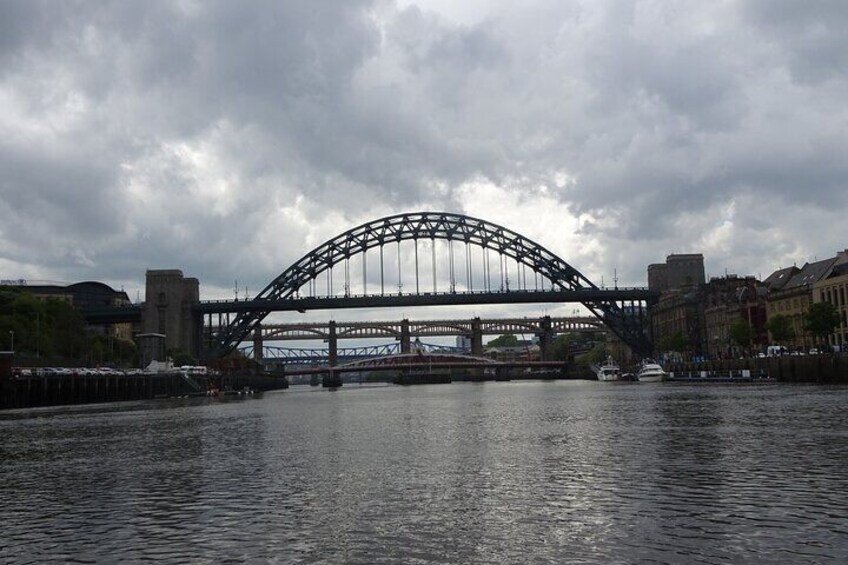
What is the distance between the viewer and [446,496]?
858 inches

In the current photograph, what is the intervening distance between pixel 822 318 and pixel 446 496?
80934 mm

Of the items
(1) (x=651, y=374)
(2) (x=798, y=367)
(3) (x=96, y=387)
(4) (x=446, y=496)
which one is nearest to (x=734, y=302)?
(1) (x=651, y=374)

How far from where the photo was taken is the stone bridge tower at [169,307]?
145m

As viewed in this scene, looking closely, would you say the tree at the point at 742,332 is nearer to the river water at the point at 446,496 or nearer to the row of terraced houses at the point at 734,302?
the row of terraced houses at the point at 734,302

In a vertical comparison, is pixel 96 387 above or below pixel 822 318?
below

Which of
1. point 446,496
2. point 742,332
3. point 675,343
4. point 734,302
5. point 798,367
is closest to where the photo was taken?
point 446,496

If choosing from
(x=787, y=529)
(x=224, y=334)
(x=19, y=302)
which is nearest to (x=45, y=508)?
(x=787, y=529)

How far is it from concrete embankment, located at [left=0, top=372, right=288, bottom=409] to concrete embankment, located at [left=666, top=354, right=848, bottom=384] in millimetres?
73006

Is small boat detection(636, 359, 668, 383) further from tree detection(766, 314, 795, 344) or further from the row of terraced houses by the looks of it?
tree detection(766, 314, 795, 344)

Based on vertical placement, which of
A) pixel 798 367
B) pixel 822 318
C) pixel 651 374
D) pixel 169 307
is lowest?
pixel 651 374

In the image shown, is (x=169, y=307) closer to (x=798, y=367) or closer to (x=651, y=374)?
(x=651, y=374)

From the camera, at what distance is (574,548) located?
52.6 ft

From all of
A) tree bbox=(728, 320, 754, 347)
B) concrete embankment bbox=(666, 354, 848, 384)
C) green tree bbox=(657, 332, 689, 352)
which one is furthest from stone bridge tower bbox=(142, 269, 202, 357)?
tree bbox=(728, 320, 754, 347)

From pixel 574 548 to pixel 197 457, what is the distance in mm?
20334
